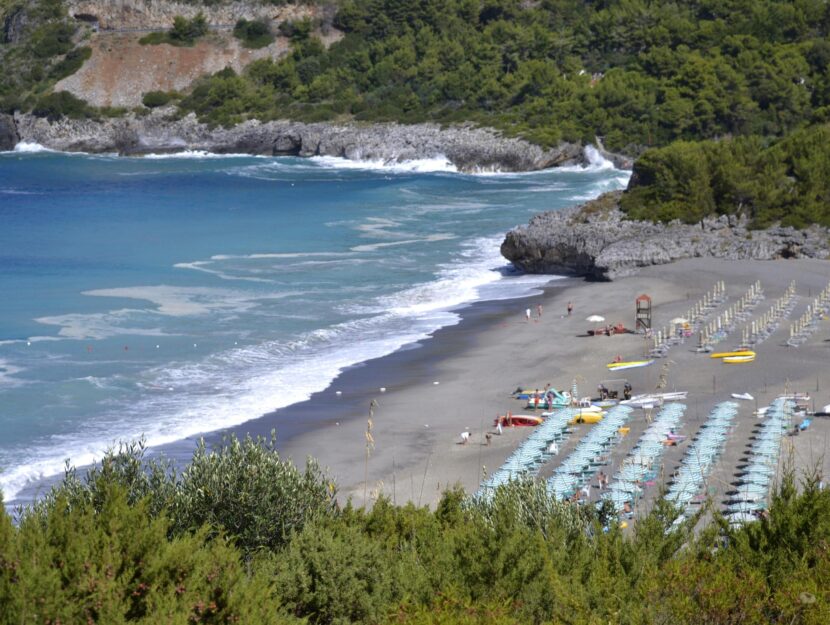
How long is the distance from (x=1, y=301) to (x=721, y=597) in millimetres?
36331

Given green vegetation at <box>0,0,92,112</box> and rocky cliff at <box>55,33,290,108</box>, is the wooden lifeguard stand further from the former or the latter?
green vegetation at <box>0,0,92,112</box>

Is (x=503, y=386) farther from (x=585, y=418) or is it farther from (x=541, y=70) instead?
(x=541, y=70)

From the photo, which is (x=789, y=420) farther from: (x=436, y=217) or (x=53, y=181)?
(x=53, y=181)

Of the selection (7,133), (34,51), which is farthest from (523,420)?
(34,51)

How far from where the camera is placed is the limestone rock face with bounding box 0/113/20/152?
395 feet

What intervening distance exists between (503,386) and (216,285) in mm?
18076

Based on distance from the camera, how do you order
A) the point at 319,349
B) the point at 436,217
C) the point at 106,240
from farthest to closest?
the point at 436,217 → the point at 106,240 → the point at 319,349

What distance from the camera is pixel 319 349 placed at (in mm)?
36219

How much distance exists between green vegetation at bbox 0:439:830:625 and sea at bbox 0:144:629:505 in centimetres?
779

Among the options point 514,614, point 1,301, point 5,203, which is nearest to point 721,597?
point 514,614

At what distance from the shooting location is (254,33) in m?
127

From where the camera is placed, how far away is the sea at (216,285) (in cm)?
3027

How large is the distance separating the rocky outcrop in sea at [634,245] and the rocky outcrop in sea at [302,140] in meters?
42.1

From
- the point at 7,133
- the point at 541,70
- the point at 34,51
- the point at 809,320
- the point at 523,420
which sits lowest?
the point at 523,420
